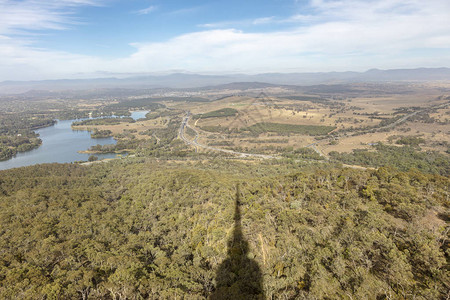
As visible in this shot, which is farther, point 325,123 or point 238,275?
point 325,123

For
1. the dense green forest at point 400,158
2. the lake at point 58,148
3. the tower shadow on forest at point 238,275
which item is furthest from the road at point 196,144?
the tower shadow on forest at point 238,275

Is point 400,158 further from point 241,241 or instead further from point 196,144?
point 196,144

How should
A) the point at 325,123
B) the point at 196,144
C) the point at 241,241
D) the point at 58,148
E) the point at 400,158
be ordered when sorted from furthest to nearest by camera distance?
the point at 325,123, the point at 58,148, the point at 196,144, the point at 400,158, the point at 241,241

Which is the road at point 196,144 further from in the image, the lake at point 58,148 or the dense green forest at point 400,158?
the lake at point 58,148

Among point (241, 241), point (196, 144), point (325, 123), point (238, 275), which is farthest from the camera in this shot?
point (325, 123)

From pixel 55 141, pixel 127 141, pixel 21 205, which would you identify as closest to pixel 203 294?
pixel 21 205


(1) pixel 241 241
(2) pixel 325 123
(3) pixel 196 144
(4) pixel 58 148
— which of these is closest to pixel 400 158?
(2) pixel 325 123
